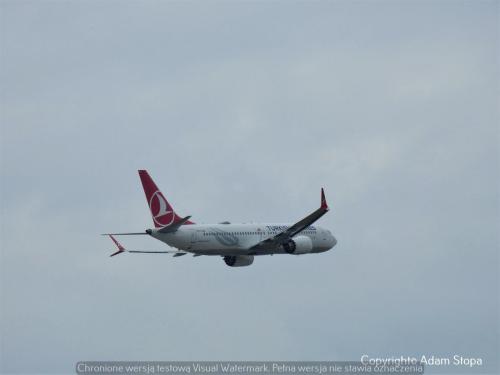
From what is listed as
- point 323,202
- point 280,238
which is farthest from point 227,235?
point 323,202

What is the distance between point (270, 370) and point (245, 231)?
24586 mm

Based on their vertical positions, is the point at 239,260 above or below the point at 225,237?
below

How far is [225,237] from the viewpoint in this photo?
420ft

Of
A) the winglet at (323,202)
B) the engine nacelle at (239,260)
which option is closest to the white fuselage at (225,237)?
the engine nacelle at (239,260)

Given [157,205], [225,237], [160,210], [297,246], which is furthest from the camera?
[297,246]

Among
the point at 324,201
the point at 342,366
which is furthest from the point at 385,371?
the point at 324,201

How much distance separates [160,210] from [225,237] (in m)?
6.93

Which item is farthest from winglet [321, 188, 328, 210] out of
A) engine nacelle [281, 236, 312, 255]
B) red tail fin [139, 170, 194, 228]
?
red tail fin [139, 170, 194, 228]

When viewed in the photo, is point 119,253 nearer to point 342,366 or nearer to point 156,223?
point 156,223

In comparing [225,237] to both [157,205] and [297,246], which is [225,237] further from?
[297,246]

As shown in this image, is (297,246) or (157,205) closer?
(157,205)

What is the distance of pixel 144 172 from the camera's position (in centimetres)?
12675

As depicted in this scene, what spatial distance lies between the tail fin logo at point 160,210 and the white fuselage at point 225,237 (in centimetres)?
161

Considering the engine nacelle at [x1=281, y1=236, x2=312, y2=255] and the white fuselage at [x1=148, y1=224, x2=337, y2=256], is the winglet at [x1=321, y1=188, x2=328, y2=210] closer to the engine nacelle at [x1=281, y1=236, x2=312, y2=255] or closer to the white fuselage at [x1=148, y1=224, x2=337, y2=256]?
the engine nacelle at [x1=281, y1=236, x2=312, y2=255]
